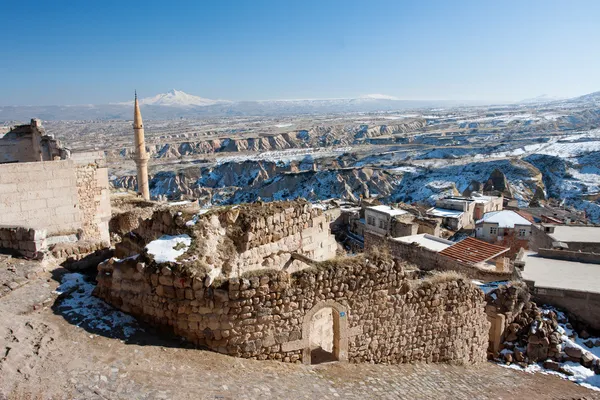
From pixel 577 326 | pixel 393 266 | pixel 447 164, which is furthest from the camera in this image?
pixel 447 164

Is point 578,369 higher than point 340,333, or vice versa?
point 340,333

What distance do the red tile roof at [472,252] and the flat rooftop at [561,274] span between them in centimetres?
150

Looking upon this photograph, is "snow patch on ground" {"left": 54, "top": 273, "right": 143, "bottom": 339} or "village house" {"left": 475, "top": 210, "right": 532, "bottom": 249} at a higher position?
"snow patch on ground" {"left": 54, "top": 273, "right": 143, "bottom": 339}

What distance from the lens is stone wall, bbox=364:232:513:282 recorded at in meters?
13.6

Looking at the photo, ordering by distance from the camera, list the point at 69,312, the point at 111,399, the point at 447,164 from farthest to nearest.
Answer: the point at 447,164, the point at 69,312, the point at 111,399

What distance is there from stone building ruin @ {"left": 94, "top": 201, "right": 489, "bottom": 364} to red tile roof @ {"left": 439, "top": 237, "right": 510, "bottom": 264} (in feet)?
20.9

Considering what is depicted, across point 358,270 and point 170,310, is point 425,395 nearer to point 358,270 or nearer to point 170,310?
point 358,270

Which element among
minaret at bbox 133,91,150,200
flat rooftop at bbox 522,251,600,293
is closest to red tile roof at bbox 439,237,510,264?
flat rooftop at bbox 522,251,600,293

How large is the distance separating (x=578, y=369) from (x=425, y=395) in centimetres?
441

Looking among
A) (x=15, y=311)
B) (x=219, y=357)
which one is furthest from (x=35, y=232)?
(x=219, y=357)

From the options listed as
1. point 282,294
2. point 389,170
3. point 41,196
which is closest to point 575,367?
point 282,294

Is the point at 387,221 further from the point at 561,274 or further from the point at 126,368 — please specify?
the point at 126,368

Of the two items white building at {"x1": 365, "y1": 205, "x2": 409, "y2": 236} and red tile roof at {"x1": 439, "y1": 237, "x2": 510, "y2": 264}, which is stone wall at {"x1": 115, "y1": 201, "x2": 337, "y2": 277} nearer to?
red tile roof at {"x1": 439, "y1": 237, "x2": 510, "y2": 264}

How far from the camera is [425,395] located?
6633mm
